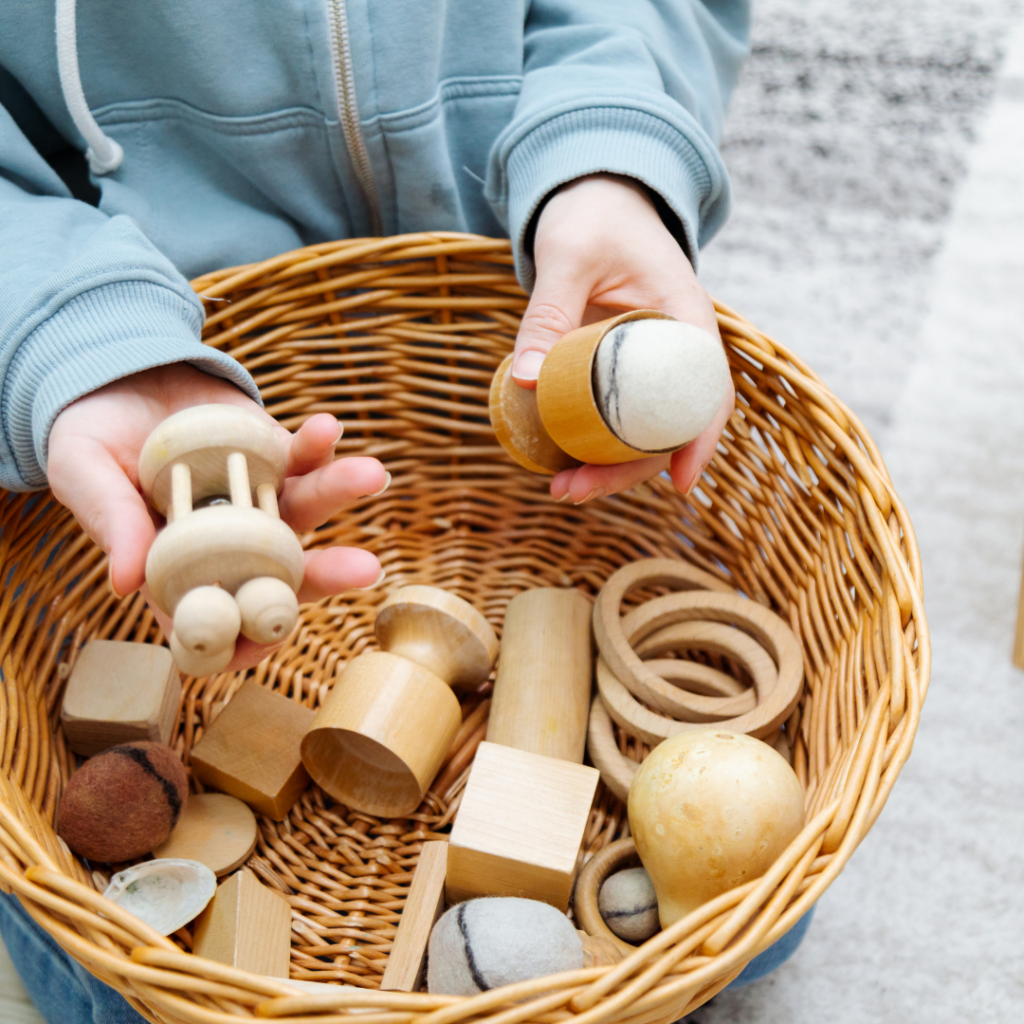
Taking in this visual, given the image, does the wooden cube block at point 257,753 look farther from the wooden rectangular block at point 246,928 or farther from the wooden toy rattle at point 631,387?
the wooden toy rattle at point 631,387

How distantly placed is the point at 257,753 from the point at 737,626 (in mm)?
328

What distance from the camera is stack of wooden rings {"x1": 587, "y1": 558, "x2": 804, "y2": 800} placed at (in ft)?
1.94

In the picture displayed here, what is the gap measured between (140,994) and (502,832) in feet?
0.64

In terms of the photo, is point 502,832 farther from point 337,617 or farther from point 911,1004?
point 911,1004

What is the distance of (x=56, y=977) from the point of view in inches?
23.7

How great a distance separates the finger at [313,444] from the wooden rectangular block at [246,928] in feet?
0.73

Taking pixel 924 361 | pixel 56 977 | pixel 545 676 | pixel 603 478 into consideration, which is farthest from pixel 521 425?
pixel 924 361

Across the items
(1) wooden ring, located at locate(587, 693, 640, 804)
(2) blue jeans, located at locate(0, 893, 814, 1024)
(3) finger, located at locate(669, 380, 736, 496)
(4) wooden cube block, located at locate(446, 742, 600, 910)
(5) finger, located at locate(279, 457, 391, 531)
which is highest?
(5) finger, located at locate(279, 457, 391, 531)

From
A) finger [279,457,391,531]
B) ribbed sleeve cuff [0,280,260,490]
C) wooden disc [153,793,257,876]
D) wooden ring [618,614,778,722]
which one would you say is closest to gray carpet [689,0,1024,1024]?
wooden ring [618,614,778,722]

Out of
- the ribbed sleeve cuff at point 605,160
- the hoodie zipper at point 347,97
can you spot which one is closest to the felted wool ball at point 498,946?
the ribbed sleeve cuff at point 605,160

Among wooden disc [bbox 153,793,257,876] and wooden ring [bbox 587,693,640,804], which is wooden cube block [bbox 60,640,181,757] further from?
wooden ring [bbox 587,693,640,804]

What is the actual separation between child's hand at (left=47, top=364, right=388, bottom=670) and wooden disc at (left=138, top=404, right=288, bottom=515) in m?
0.02

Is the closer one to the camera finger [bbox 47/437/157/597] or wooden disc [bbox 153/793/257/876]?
finger [bbox 47/437/157/597]

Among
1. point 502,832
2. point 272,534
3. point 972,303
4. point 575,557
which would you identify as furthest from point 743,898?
point 972,303
